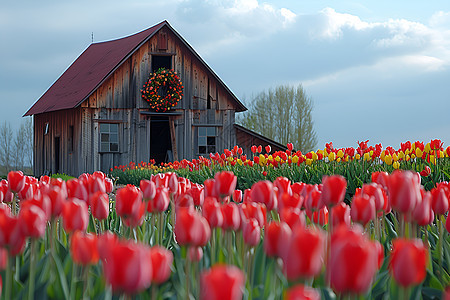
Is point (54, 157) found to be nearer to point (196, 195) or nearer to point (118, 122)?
point (118, 122)

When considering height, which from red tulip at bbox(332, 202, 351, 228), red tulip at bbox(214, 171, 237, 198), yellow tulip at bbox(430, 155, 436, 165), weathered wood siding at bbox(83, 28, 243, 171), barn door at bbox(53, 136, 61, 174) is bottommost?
barn door at bbox(53, 136, 61, 174)

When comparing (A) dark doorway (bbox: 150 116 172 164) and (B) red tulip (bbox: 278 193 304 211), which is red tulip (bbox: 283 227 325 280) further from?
(A) dark doorway (bbox: 150 116 172 164)

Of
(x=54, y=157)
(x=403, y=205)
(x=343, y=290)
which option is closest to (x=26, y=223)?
(x=343, y=290)

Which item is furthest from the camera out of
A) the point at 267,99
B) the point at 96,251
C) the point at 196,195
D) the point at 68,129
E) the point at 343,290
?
the point at 267,99

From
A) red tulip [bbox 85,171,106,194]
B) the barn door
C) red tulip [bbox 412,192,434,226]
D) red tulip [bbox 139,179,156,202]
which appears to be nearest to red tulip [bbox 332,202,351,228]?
red tulip [bbox 412,192,434,226]

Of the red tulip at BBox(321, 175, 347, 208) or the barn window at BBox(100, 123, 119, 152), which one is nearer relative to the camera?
the red tulip at BBox(321, 175, 347, 208)

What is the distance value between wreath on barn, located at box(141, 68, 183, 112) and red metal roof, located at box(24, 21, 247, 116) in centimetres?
128

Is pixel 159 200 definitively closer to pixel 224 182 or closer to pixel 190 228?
pixel 224 182

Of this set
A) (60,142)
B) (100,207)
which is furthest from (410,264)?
(60,142)

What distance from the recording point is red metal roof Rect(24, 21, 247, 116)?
64.2 feet

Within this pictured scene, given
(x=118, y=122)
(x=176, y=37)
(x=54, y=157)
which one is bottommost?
(x=54, y=157)

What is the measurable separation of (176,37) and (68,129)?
567 centimetres

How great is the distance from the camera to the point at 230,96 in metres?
20.7

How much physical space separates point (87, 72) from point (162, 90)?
502 centimetres
